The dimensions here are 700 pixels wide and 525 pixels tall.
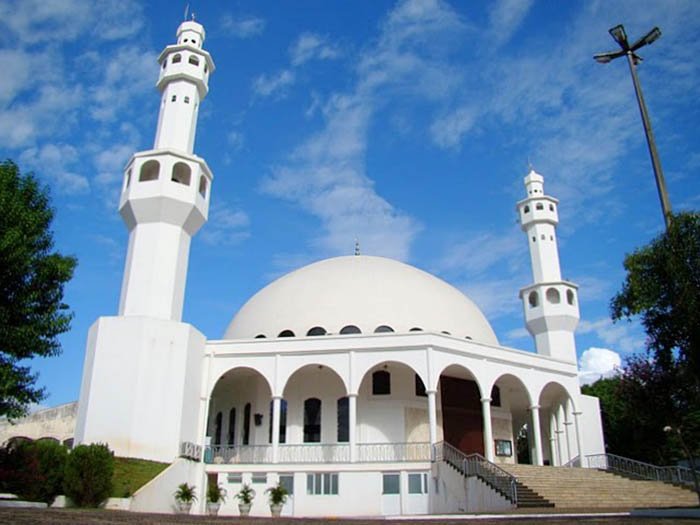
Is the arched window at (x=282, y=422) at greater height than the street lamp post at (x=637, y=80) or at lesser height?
lesser

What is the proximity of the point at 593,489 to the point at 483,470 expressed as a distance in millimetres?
4854

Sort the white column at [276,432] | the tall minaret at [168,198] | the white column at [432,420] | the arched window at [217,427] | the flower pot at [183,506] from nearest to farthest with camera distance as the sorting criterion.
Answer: the flower pot at [183,506] < the white column at [432,420] < the white column at [276,432] < the tall minaret at [168,198] < the arched window at [217,427]

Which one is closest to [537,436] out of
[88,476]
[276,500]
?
[276,500]

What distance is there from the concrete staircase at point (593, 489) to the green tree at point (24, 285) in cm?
1518

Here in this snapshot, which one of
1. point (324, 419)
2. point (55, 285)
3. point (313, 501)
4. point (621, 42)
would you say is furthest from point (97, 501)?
point (621, 42)

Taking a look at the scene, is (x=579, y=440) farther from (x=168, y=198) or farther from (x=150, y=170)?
(x=150, y=170)

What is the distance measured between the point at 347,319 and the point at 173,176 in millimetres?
9982

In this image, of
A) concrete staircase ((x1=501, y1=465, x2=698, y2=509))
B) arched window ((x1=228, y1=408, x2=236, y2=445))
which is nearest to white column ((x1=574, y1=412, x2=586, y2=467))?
concrete staircase ((x1=501, y1=465, x2=698, y2=509))

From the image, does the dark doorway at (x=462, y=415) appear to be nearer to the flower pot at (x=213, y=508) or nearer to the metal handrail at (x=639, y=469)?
the metal handrail at (x=639, y=469)

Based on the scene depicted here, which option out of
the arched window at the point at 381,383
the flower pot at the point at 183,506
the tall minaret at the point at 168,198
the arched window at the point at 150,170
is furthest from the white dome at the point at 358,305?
the flower pot at the point at 183,506

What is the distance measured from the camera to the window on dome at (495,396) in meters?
29.4

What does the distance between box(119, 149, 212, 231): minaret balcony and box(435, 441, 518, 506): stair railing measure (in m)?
13.6

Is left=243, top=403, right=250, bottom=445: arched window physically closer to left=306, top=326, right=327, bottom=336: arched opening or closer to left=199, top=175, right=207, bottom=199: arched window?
left=306, top=326, right=327, bottom=336: arched opening

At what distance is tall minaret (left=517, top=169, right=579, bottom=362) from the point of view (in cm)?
3331
